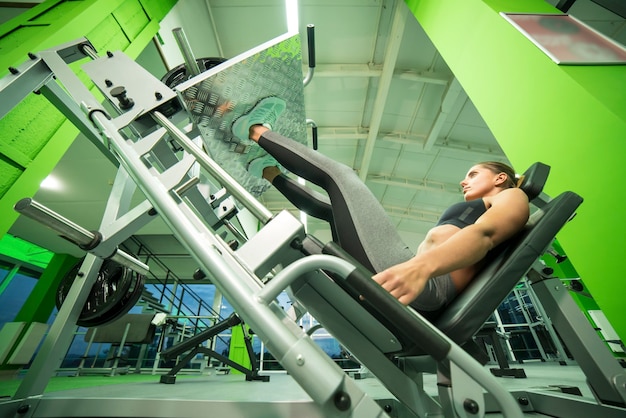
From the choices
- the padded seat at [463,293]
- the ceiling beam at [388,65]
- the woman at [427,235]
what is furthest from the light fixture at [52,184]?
the ceiling beam at [388,65]

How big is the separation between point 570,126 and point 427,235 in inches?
46.9

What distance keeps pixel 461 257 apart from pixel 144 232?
651 cm

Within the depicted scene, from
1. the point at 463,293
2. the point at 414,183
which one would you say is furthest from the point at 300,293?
the point at 414,183

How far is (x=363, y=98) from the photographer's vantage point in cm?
494

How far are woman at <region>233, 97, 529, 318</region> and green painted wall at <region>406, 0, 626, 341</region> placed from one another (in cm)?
50

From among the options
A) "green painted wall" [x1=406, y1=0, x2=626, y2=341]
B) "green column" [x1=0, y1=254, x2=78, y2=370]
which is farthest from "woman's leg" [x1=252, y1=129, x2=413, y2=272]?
"green column" [x1=0, y1=254, x2=78, y2=370]

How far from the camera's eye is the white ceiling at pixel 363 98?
368 cm

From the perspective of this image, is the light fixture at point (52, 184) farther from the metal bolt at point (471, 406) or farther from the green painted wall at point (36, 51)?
the metal bolt at point (471, 406)

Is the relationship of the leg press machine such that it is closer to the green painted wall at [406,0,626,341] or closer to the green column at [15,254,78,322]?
the green painted wall at [406,0,626,341]

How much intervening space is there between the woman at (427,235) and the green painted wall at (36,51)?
4.09 ft

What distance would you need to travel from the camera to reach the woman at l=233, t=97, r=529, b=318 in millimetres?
692

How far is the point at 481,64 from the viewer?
1910 mm

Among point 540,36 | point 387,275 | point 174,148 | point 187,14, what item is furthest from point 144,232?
point 540,36

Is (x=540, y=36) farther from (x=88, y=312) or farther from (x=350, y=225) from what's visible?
(x=88, y=312)
